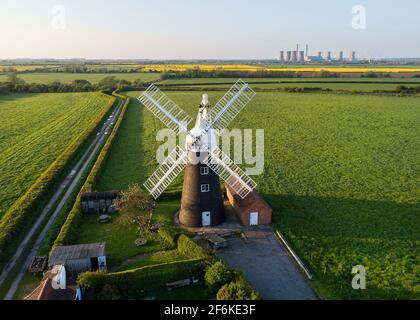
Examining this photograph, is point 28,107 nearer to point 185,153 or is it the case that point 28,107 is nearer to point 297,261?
point 185,153

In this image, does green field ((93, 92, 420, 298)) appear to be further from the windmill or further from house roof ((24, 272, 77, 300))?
house roof ((24, 272, 77, 300))

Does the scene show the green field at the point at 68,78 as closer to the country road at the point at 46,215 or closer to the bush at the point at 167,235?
the country road at the point at 46,215

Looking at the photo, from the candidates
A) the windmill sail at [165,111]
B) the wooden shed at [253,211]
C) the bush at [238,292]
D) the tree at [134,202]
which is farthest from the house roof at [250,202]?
the bush at [238,292]

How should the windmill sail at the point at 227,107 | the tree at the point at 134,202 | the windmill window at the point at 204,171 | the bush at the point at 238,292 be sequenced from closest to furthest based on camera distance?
the bush at the point at 238,292 → the windmill sail at the point at 227,107 → the windmill window at the point at 204,171 → the tree at the point at 134,202

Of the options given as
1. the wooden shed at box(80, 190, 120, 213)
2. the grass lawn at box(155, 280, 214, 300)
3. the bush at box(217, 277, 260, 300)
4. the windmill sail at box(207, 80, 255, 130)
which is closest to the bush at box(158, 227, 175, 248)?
the grass lawn at box(155, 280, 214, 300)

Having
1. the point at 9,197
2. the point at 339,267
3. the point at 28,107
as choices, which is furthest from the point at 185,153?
the point at 28,107

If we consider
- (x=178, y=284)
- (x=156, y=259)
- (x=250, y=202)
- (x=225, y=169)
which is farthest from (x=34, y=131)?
(x=178, y=284)
